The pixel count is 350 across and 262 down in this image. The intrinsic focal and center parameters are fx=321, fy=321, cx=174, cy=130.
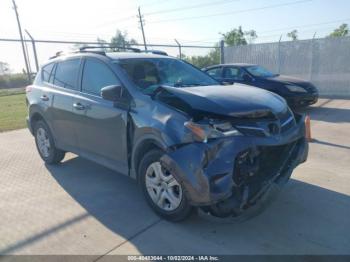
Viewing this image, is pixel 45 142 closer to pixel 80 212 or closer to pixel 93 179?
pixel 93 179

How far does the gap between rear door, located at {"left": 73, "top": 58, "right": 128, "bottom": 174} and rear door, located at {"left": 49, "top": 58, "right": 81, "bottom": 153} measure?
184 millimetres

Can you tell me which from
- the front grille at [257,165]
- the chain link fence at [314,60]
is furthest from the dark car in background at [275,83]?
the front grille at [257,165]

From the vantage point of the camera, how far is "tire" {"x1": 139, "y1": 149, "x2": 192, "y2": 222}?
330 centimetres

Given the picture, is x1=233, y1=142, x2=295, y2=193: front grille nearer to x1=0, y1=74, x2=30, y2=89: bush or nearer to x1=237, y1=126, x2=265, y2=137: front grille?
x1=237, y1=126, x2=265, y2=137: front grille

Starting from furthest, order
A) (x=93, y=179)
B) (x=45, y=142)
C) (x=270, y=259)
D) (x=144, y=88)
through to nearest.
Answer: (x=45, y=142) < (x=93, y=179) < (x=144, y=88) < (x=270, y=259)

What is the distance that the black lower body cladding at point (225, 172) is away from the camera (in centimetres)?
291

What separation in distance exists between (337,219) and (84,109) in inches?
131

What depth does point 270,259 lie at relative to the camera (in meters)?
2.81

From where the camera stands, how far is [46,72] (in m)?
5.51

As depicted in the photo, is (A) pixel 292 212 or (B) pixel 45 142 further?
(B) pixel 45 142

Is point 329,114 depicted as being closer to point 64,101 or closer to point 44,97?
point 64,101

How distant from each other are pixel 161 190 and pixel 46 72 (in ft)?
10.9

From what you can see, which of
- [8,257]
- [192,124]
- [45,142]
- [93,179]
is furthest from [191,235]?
[45,142]

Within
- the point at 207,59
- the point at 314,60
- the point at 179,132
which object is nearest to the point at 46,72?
the point at 179,132
